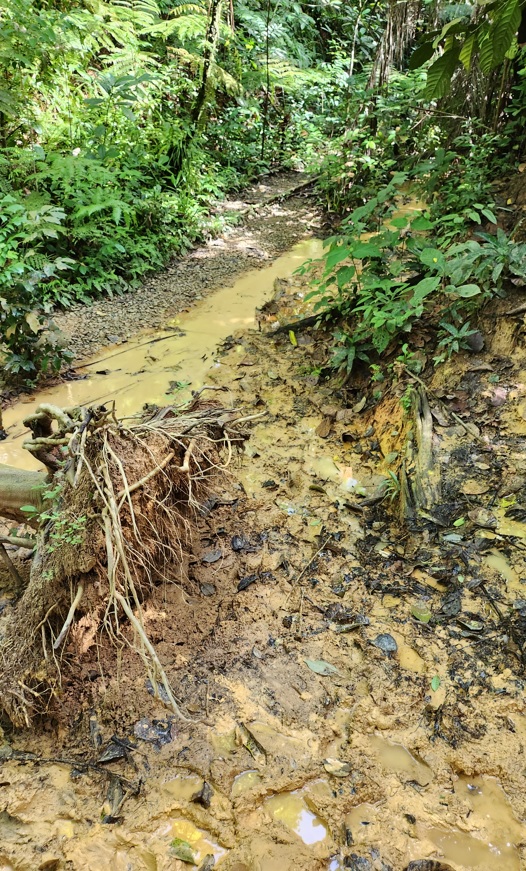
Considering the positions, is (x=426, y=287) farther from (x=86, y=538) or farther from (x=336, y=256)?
(x=86, y=538)

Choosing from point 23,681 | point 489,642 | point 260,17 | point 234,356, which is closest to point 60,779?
point 23,681

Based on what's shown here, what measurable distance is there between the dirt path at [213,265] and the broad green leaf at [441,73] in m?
4.07

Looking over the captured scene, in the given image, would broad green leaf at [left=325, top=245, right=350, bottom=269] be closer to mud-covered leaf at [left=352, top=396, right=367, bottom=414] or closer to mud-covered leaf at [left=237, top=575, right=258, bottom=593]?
mud-covered leaf at [left=352, top=396, right=367, bottom=414]

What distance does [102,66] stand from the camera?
24.7 feet

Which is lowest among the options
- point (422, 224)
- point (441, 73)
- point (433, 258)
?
point (433, 258)

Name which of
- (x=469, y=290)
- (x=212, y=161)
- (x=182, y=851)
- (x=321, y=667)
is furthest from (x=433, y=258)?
(x=212, y=161)

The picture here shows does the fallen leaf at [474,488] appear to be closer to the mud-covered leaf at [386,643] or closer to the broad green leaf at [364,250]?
the mud-covered leaf at [386,643]

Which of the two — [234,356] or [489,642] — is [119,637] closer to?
[489,642]

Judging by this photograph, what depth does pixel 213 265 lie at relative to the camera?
689cm

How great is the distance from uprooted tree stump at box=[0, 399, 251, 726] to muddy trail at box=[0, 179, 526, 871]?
0.15m

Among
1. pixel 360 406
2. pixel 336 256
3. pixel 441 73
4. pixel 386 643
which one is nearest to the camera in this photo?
pixel 441 73

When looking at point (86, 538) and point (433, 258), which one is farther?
point (433, 258)

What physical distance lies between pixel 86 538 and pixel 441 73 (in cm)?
223

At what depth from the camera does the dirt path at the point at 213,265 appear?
18.1 feet
